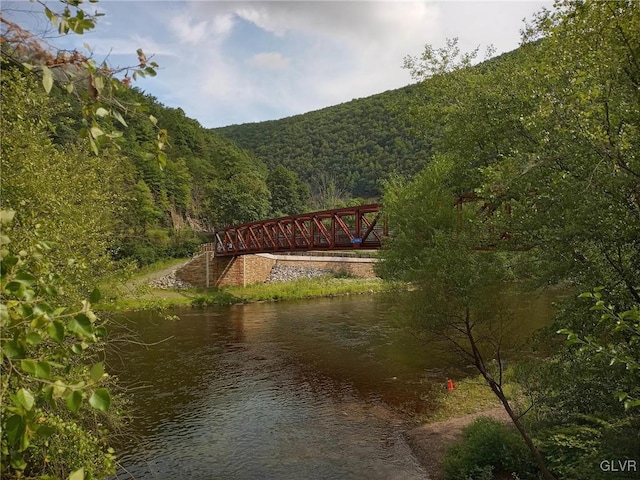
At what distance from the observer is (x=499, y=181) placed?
784 centimetres

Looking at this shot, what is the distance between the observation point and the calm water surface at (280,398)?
10.0 meters

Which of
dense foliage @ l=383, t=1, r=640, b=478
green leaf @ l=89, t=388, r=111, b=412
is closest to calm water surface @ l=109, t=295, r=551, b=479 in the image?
dense foliage @ l=383, t=1, r=640, b=478

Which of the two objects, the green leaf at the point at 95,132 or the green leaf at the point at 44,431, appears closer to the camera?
the green leaf at the point at 44,431

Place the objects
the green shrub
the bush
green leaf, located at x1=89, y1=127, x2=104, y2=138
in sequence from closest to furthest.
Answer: green leaf, located at x1=89, y1=127, x2=104, y2=138
the green shrub
the bush

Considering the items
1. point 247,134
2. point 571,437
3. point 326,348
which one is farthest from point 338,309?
point 247,134

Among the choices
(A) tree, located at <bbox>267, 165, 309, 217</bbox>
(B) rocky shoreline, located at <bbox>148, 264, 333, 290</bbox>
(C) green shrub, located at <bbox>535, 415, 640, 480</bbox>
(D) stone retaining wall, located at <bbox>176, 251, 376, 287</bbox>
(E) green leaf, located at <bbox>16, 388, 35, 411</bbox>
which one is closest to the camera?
(E) green leaf, located at <bbox>16, 388, 35, 411</bbox>

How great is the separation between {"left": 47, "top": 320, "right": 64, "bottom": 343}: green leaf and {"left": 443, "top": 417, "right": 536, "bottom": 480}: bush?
28.7 ft

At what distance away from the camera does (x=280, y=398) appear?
14375 millimetres

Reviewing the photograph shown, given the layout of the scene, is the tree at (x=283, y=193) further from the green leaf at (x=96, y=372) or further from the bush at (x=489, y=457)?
the green leaf at (x=96, y=372)

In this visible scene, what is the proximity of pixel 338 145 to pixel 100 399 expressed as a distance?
120003 millimetres

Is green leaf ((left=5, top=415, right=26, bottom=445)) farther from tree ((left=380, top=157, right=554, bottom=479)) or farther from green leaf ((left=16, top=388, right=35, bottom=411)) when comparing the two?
tree ((left=380, top=157, right=554, bottom=479))

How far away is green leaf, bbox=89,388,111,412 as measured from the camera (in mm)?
1812

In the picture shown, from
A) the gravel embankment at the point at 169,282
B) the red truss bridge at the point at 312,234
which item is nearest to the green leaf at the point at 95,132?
the red truss bridge at the point at 312,234

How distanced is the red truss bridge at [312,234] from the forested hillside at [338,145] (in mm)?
53333
